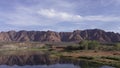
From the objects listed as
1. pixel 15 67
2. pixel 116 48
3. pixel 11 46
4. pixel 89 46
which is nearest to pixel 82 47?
pixel 89 46

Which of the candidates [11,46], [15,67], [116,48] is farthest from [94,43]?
[11,46]

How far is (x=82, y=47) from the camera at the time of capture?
112m

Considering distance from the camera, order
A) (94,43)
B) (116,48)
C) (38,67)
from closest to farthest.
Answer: (38,67)
(116,48)
(94,43)

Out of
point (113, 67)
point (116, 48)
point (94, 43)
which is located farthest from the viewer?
point (94, 43)

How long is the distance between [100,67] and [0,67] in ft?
73.9

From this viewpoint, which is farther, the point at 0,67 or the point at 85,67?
the point at 0,67

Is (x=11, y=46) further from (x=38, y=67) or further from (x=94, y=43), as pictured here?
(x=38, y=67)

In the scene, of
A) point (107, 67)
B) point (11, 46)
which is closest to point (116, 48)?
point (107, 67)

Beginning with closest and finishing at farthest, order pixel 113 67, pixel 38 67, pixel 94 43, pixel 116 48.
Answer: pixel 113 67
pixel 38 67
pixel 116 48
pixel 94 43

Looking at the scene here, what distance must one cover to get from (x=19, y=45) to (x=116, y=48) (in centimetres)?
8563

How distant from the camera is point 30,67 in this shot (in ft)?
188

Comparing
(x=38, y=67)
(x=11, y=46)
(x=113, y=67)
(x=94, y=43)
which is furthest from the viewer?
(x=11, y=46)

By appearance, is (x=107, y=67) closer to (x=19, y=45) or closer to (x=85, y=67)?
(x=85, y=67)

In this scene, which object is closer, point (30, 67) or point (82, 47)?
point (30, 67)
